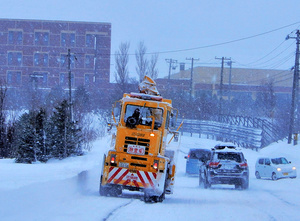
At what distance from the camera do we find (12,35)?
2596 inches

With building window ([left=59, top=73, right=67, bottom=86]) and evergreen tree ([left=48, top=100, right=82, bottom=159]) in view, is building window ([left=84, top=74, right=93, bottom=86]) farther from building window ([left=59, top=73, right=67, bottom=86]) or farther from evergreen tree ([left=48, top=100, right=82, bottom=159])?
evergreen tree ([left=48, top=100, right=82, bottom=159])

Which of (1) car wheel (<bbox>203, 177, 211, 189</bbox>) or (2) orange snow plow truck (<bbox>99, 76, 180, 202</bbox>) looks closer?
(2) orange snow plow truck (<bbox>99, 76, 180, 202</bbox>)

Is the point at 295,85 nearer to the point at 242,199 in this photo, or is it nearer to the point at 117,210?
the point at 242,199

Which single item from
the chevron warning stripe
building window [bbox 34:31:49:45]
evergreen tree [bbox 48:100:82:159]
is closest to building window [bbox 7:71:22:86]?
building window [bbox 34:31:49:45]

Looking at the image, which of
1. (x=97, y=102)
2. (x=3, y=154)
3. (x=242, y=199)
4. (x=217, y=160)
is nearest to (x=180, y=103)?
(x=97, y=102)

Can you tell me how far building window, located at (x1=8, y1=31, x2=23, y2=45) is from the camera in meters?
65.8

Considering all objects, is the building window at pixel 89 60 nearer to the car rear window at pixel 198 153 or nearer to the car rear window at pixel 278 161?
the car rear window at pixel 198 153

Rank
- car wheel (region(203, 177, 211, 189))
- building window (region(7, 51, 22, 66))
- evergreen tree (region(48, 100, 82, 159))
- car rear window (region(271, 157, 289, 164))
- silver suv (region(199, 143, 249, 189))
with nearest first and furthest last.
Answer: silver suv (region(199, 143, 249, 189)) → car wheel (region(203, 177, 211, 189)) → evergreen tree (region(48, 100, 82, 159)) → car rear window (region(271, 157, 289, 164)) → building window (region(7, 51, 22, 66))

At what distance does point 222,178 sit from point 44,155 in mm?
11229

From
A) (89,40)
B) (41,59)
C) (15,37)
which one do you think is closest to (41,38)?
(41,59)

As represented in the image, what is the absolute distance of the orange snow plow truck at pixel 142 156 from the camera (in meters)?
14.3

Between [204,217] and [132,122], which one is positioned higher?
[132,122]

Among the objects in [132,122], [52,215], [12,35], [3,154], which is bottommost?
[3,154]

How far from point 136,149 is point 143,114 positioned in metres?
1.27
